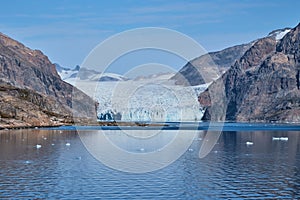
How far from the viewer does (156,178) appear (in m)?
48.5

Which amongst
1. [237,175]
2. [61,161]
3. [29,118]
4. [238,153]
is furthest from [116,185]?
[29,118]

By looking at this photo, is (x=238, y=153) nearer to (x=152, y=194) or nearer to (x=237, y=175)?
(x=237, y=175)

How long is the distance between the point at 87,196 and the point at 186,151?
3816 cm

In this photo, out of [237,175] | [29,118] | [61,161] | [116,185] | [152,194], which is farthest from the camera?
[29,118]

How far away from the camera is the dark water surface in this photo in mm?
→ 40719

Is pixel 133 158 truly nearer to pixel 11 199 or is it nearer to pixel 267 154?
pixel 267 154

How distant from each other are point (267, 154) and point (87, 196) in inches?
1506

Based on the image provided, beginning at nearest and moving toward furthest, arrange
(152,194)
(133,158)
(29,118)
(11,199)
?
(11,199) → (152,194) → (133,158) → (29,118)

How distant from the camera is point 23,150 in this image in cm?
7506

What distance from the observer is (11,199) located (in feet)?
125

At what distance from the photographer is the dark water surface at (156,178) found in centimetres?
4072

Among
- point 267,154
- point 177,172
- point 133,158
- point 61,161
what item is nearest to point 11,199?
point 177,172

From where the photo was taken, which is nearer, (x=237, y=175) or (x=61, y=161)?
(x=237, y=175)

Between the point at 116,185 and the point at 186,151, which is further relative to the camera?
the point at 186,151
